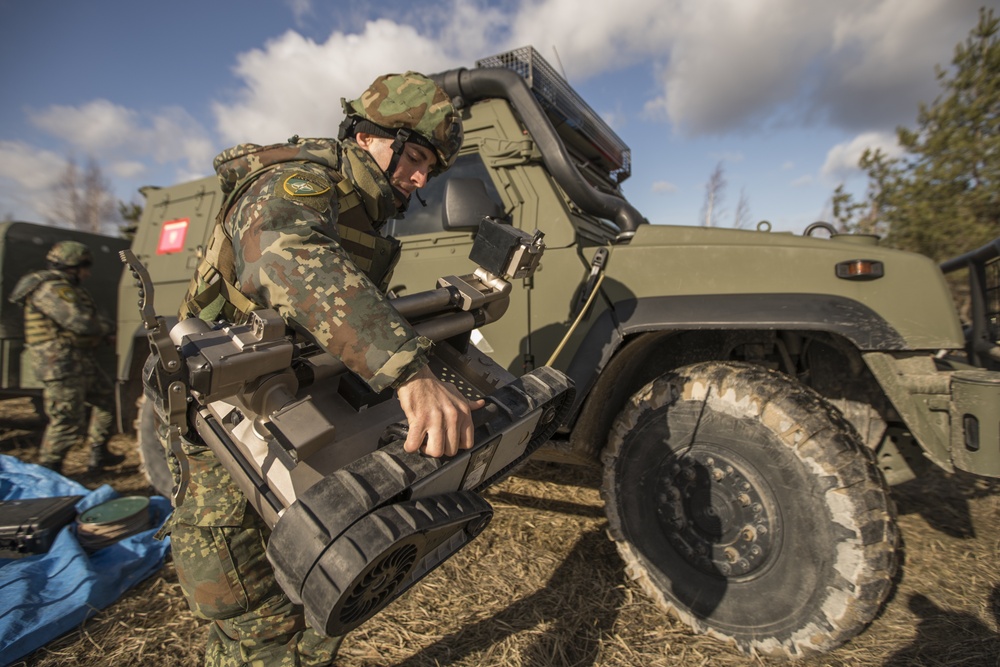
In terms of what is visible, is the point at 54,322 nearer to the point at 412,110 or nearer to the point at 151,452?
the point at 151,452

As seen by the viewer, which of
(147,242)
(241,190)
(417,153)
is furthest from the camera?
(147,242)

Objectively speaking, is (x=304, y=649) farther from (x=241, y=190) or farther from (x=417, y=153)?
(x=417, y=153)

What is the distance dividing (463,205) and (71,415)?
3980mm

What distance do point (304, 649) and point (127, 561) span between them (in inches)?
53.6

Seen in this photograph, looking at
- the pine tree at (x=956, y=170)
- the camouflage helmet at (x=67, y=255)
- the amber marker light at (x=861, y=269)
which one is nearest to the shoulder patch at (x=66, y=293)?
the camouflage helmet at (x=67, y=255)

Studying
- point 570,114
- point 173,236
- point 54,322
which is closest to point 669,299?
point 570,114

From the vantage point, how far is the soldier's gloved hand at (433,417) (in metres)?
1.10

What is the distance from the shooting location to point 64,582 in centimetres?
233

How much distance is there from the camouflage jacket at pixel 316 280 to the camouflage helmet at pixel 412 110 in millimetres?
371

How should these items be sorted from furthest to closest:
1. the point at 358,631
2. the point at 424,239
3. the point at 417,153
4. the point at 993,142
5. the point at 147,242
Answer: the point at 993,142 → the point at 147,242 → the point at 424,239 → the point at 358,631 → the point at 417,153

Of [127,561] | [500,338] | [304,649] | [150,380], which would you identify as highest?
[500,338]

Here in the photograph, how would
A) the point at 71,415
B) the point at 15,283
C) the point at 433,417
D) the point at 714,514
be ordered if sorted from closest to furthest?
the point at 433,417 → the point at 714,514 → the point at 71,415 → the point at 15,283

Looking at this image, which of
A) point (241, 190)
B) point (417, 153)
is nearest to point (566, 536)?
point (417, 153)

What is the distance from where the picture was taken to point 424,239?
2738 millimetres
